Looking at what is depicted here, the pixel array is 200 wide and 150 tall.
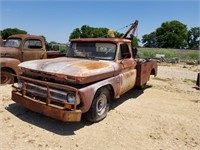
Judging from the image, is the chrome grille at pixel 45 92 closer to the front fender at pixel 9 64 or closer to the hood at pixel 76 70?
the hood at pixel 76 70

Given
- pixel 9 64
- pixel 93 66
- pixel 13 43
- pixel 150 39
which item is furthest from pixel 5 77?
pixel 150 39

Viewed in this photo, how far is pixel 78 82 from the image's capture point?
13.7 feet

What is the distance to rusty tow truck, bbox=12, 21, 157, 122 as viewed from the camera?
4.21 m

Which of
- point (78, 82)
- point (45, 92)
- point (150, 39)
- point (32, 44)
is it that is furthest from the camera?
point (150, 39)

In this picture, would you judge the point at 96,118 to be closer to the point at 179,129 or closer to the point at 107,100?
the point at 107,100

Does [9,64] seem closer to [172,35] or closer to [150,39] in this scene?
[172,35]

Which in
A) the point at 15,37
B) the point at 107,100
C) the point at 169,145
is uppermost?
the point at 15,37

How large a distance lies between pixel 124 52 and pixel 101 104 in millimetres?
1890

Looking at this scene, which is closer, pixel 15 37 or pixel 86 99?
pixel 86 99

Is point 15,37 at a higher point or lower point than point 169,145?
higher

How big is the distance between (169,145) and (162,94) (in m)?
4.10

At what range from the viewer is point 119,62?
5738mm

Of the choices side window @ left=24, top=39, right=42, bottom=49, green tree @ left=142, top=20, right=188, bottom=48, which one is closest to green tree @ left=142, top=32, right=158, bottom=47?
green tree @ left=142, top=20, right=188, bottom=48

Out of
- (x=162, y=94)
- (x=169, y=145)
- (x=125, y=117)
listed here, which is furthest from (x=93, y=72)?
(x=162, y=94)
